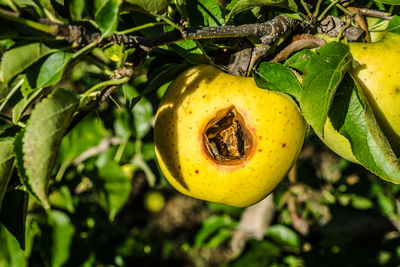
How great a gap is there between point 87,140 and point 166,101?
0.69m

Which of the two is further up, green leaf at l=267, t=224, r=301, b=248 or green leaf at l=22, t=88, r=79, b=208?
green leaf at l=22, t=88, r=79, b=208

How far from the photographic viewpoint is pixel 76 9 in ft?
1.58

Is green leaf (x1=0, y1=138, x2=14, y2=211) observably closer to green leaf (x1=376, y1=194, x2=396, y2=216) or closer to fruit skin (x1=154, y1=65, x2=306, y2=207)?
fruit skin (x1=154, y1=65, x2=306, y2=207)

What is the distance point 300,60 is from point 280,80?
7 centimetres

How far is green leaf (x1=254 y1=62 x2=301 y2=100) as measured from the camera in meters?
0.61

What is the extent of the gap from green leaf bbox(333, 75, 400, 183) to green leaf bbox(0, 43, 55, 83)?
1.38 feet

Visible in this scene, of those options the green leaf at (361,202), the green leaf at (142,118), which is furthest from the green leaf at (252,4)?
the green leaf at (361,202)

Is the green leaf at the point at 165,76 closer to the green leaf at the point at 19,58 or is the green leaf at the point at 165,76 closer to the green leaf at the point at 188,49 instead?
the green leaf at the point at 188,49

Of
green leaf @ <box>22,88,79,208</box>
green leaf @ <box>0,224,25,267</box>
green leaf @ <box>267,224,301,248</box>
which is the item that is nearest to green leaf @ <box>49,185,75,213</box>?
green leaf @ <box>0,224,25,267</box>

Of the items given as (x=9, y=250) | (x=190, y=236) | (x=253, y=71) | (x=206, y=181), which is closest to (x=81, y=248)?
(x=9, y=250)

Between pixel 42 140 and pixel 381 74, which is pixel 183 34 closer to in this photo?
pixel 42 140

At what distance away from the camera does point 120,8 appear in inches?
17.8

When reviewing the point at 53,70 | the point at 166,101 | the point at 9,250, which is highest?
the point at 53,70

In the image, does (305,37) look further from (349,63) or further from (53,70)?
(53,70)
